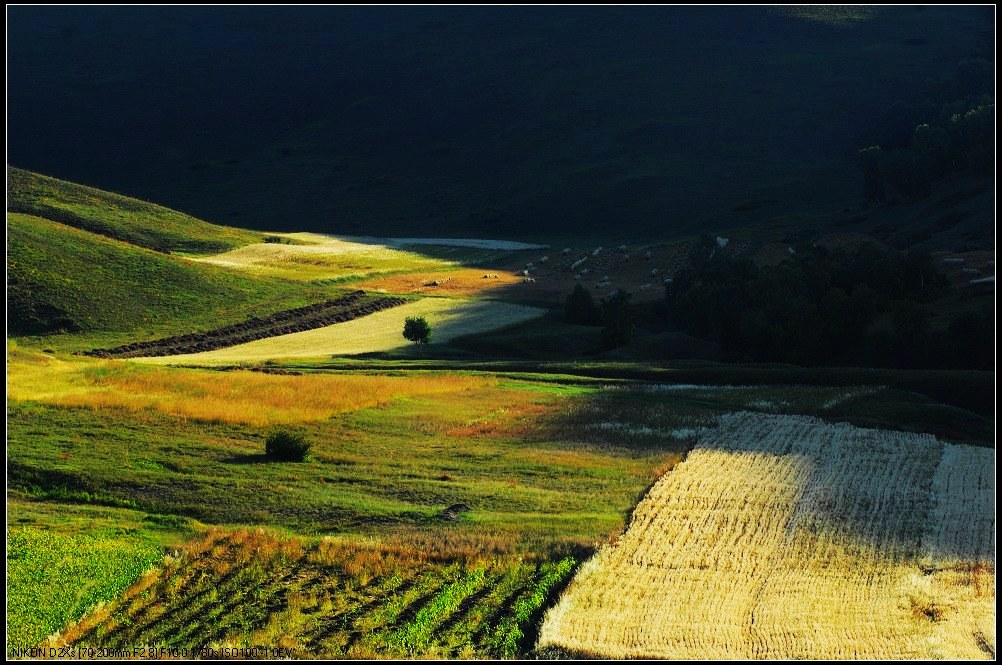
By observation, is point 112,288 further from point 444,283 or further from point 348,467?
point 348,467

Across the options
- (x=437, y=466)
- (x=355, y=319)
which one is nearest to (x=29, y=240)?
(x=355, y=319)

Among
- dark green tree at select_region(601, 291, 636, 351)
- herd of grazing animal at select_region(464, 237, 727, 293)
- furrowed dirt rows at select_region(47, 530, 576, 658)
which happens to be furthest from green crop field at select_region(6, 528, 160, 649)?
herd of grazing animal at select_region(464, 237, 727, 293)

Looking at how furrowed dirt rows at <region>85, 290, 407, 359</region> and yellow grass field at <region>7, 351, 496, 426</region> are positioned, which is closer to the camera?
yellow grass field at <region>7, 351, 496, 426</region>

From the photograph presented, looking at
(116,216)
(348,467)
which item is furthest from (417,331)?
(116,216)

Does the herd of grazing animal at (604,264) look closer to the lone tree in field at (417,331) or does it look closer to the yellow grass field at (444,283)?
the yellow grass field at (444,283)

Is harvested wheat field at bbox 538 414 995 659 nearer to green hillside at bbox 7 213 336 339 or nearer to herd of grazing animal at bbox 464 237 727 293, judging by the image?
green hillside at bbox 7 213 336 339

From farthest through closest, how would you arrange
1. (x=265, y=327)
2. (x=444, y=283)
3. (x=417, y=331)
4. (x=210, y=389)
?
(x=444, y=283) → (x=265, y=327) → (x=417, y=331) → (x=210, y=389)

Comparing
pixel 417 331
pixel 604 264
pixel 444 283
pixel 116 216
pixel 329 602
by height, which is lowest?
pixel 329 602

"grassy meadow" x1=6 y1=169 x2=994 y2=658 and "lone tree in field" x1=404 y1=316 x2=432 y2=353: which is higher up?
"lone tree in field" x1=404 y1=316 x2=432 y2=353
